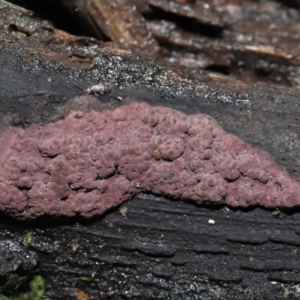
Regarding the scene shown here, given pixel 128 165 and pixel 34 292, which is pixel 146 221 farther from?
pixel 34 292

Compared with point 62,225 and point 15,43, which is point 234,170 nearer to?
point 62,225

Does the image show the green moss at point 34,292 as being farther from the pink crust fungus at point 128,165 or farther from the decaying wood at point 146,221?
the pink crust fungus at point 128,165

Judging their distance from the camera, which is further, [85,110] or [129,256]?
[129,256]

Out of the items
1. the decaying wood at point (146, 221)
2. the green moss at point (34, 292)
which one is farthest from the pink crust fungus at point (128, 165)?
the green moss at point (34, 292)

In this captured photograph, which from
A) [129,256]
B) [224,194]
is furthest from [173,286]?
[224,194]

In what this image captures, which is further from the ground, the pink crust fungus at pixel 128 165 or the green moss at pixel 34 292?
the pink crust fungus at pixel 128 165
